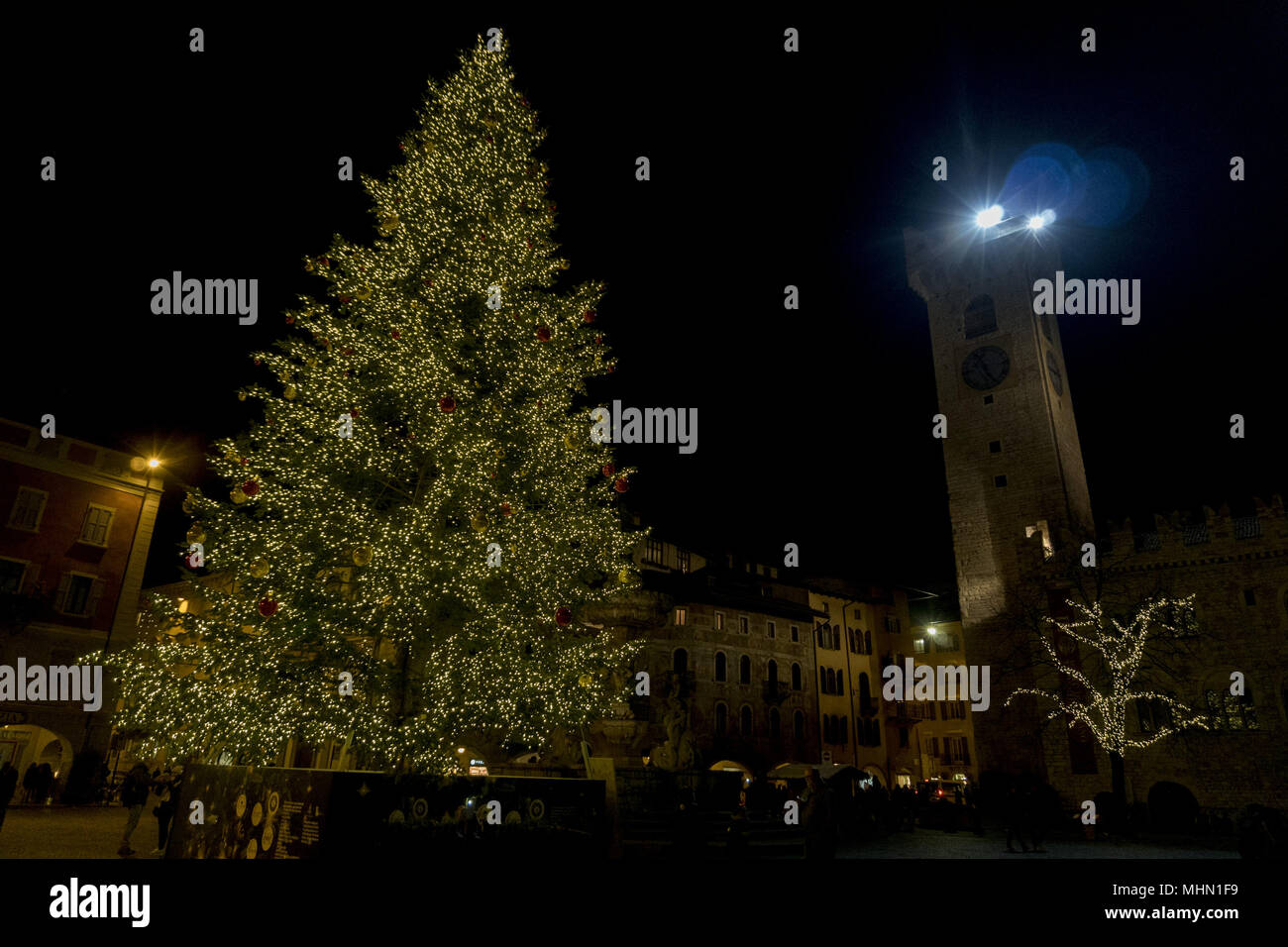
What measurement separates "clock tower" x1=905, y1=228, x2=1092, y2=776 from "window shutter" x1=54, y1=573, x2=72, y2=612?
120ft

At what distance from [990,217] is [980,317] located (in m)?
6.59

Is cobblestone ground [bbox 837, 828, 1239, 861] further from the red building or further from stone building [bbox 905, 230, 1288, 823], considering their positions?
the red building

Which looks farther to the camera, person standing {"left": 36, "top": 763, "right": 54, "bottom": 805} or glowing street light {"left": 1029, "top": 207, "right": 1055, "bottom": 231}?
glowing street light {"left": 1029, "top": 207, "right": 1055, "bottom": 231}

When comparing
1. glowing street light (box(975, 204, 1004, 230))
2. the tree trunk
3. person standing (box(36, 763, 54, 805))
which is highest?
glowing street light (box(975, 204, 1004, 230))

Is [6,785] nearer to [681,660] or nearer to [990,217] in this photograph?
[681,660]

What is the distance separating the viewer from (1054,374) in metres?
37.9

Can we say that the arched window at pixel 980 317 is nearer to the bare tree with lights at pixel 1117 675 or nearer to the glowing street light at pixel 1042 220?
the glowing street light at pixel 1042 220

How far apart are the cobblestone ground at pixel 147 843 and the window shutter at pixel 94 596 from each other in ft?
20.1

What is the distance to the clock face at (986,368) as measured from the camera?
122 feet

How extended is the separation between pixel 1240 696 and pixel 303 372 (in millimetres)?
32359

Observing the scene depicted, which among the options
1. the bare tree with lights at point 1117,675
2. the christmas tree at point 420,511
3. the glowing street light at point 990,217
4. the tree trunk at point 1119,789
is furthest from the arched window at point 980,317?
the christmas tree at point 420,511

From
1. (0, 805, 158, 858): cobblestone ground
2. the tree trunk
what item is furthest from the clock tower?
(0, 805, 158, 858): cobblestone ground

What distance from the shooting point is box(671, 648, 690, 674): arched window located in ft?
120
